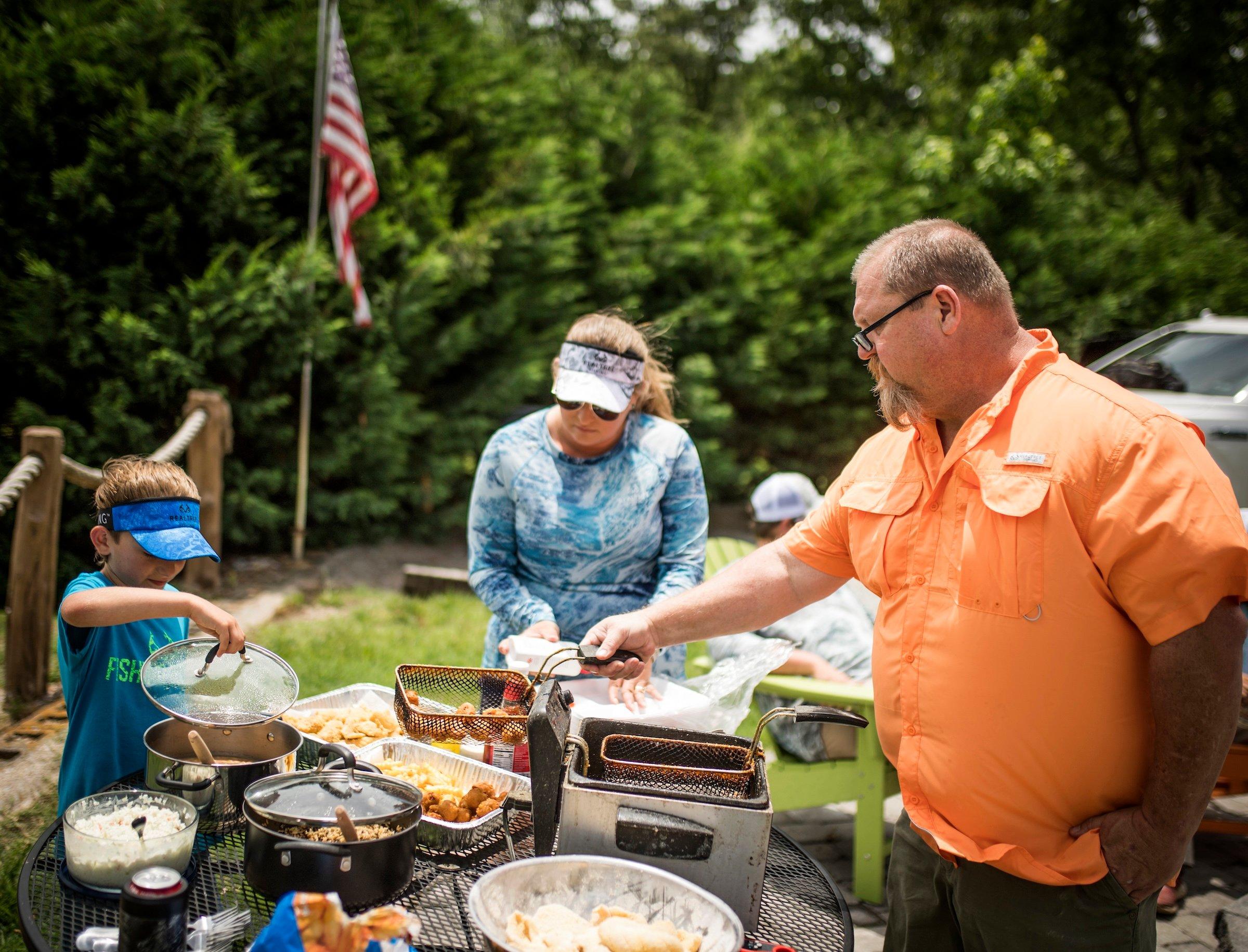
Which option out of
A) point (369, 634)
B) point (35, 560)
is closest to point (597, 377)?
point (35, 560)

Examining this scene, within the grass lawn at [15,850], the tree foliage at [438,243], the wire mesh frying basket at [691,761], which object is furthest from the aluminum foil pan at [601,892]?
the tree foliage at [438,243]

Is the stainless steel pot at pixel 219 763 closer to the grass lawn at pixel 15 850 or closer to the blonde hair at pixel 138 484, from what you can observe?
the blonde hair at pixel 138 484

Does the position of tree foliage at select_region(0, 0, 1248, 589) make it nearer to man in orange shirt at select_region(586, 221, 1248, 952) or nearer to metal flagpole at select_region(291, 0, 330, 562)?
metal flagpole at select_region(291, 0, 330, 562)

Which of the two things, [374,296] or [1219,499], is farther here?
[374,296]

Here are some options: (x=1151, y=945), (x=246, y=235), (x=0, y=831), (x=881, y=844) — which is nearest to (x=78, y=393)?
(x=246, y=235)

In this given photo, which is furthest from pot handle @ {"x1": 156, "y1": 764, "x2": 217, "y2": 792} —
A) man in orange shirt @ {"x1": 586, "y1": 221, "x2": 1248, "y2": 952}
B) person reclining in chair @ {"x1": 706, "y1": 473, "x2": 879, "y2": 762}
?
person reclining in chair @ {"x1": 706, "y1": 473, "x2": 879, "y2": 762}

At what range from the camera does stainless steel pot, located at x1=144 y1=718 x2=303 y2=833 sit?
5.56 ft

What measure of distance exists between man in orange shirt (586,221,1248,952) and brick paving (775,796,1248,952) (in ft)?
4.46

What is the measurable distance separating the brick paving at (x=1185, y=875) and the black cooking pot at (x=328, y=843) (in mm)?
1847

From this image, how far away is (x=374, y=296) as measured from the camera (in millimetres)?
7430

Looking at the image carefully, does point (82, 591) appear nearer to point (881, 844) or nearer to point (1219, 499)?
point (1219, 499)

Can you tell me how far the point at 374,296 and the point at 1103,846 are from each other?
6878 millimetres

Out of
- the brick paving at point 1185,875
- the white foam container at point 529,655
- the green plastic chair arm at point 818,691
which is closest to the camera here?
the white foam container at point 529,655

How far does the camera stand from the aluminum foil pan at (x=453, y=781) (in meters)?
1.79
